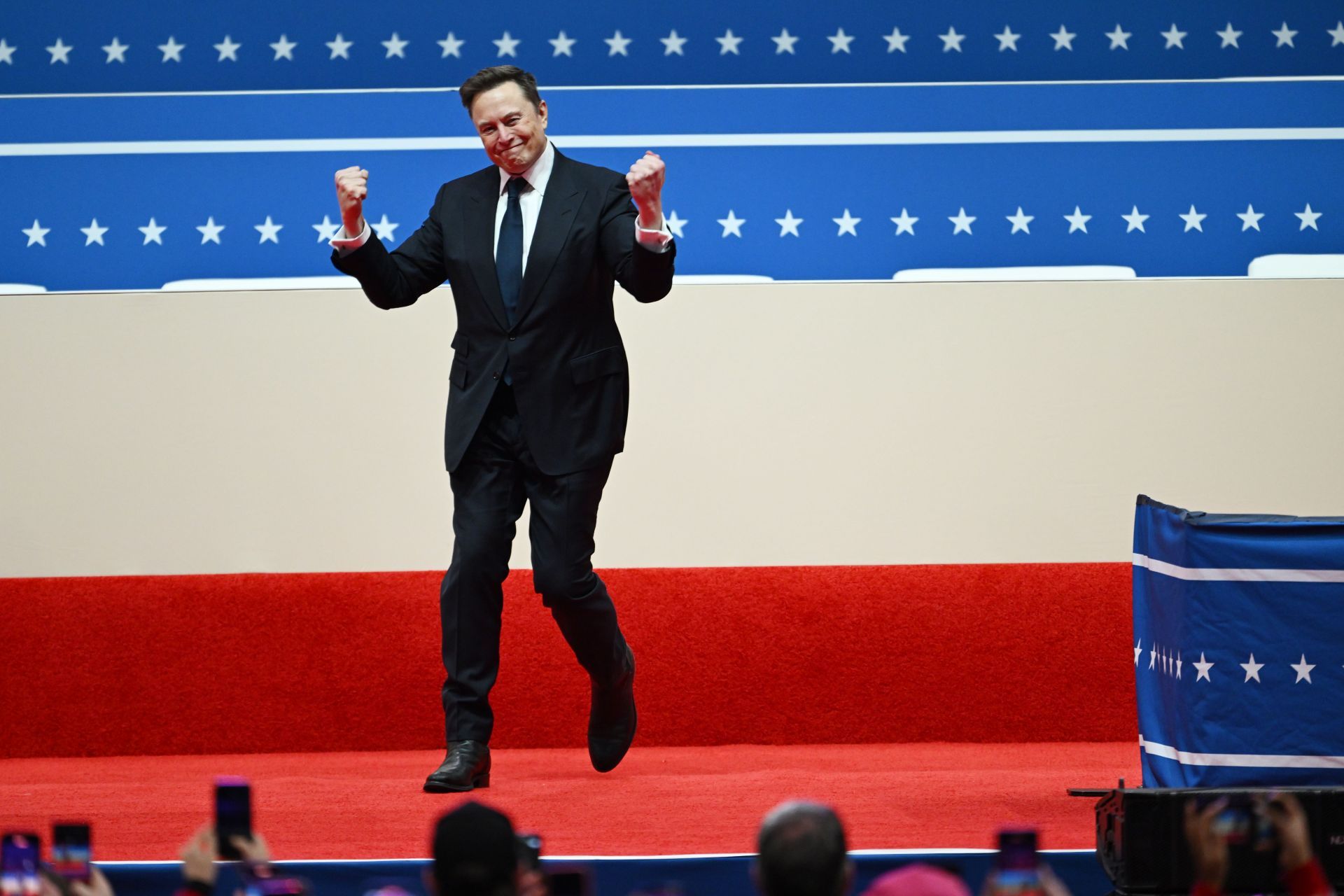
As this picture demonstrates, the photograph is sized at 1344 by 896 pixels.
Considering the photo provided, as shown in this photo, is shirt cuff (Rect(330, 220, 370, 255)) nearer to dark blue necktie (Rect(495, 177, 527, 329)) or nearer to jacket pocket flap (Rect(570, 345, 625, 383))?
dark blue necktie (Rect(495, 177, 527, 329))

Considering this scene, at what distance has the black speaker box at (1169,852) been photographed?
1.84 meters

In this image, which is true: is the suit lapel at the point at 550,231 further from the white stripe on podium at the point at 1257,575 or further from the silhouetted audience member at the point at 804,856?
the silhouetted audience member at the point at 804,856

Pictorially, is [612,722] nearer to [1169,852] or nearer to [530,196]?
[530,196]

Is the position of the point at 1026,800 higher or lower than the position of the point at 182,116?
lower

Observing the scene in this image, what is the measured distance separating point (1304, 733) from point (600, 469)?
1.23 meters

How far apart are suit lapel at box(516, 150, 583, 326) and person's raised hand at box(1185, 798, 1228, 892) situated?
141 centimetres

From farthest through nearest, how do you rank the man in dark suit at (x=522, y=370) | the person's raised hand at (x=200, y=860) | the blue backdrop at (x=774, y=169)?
1. the blue backdrop at (x=774, y=169)
2. the man in dark suit at (x=522, y=370)
3. the person's raised hand at (x=200, y=860)

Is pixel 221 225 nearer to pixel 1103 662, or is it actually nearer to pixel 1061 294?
pixel 1061 294

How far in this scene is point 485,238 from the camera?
2.79m

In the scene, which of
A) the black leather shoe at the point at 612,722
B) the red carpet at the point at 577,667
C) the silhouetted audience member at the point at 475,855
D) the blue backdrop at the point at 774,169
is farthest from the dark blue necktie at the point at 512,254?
the silhouetted audience member at the point at 475,855

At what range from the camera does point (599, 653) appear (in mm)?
2820

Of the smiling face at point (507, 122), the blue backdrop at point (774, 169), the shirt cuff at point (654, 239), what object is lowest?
the shirt cuff at point (654, 239)

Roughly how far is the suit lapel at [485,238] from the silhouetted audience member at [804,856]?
1.58 metres

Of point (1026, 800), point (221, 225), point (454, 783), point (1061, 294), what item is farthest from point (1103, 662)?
point (221, 225)
